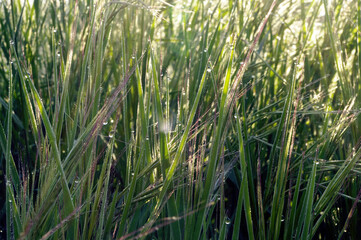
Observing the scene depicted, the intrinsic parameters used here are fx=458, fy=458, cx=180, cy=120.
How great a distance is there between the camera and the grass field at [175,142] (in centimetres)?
70

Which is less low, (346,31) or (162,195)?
(346,31)

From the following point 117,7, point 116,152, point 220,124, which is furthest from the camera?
point 116,152

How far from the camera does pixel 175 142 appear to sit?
762 mm

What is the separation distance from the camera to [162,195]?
675mm

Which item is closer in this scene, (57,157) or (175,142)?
(57,157)

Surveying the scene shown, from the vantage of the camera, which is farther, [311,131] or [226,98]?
[311,131]

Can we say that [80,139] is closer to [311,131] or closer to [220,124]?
[220,124]

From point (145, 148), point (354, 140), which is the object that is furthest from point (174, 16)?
point (145, 148)

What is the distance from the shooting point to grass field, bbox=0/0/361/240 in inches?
27.6

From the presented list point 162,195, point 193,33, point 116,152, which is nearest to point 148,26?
point 193,33

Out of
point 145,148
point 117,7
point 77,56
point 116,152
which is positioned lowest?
point 116,152

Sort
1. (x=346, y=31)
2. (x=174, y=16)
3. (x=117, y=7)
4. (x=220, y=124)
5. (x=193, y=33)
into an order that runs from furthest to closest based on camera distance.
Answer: (x=174, y=16), (x=346, y=31), (x=193, y=33), (x=117, y=7), (x=220, y=124)

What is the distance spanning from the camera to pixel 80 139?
701mm

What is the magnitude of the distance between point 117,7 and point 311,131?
655 millimetres
